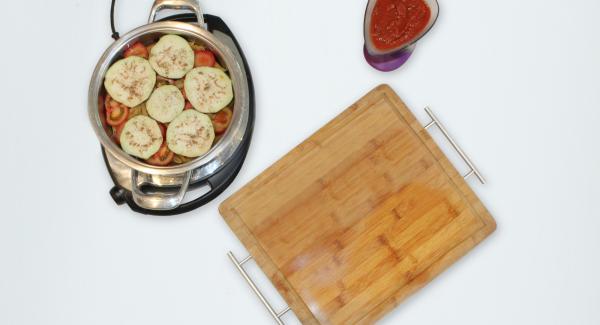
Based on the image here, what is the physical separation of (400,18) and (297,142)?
0.46 m

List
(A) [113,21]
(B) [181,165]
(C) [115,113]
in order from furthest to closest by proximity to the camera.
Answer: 1. (A) [113,21]
2. (C) [115,113]
3. (B) [181,165]

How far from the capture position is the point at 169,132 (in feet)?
5.24

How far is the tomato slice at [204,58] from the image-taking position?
5.31ft

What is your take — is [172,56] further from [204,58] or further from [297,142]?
[297,142]

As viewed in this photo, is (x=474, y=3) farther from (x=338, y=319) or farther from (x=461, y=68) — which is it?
(x=338, y=319)

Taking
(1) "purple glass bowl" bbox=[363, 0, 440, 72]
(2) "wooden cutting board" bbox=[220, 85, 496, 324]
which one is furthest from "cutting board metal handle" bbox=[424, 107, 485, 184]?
(1) "purple glass bowl" bbox=[363, 0, 440, 72]

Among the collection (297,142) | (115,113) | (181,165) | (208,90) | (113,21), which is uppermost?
(113,21)

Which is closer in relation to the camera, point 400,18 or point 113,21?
point 400,18

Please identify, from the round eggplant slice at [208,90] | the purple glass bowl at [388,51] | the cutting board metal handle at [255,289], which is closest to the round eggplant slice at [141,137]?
the round eggplant slice at [208,90]

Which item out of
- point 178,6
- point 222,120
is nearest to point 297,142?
point 222,120

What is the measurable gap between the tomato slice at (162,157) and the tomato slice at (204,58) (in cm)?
24

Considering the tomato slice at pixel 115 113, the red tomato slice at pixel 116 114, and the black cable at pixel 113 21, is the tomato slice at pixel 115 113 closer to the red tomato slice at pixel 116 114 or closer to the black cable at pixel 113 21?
the red tomato slice at pixel 116 114

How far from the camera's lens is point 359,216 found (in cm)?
167

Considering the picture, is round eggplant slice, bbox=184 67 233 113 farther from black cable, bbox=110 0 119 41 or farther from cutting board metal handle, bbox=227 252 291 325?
cutting board metal handle, bbox=227 252 291 325
